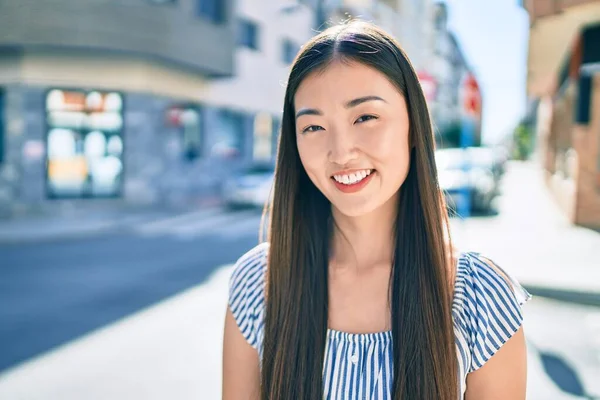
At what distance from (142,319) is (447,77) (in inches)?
2659

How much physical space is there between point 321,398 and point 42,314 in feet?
18.6

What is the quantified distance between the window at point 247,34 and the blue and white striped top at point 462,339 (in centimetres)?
2162

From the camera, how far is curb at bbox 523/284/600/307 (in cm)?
670

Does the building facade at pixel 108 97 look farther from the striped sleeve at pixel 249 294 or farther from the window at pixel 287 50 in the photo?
the striped sleeve at pixel 249 294

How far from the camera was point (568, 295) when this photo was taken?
6.85 m

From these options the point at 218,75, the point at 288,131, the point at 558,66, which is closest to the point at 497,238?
the point at 558,66

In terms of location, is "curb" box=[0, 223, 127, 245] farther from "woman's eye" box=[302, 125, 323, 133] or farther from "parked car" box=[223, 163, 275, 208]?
"woman's eye" box=[302, 125, 323, 133]

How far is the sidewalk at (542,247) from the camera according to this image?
23.4 feet

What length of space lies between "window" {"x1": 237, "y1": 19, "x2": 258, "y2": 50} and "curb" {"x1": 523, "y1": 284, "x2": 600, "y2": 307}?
17491mm

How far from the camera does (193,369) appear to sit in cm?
462

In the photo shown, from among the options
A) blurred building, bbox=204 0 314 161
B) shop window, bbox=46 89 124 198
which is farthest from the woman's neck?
blurred building, bbox=204 0 314 161

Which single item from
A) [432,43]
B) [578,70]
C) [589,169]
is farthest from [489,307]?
[432,43]

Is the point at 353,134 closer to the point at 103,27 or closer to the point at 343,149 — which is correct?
the point at 343,149

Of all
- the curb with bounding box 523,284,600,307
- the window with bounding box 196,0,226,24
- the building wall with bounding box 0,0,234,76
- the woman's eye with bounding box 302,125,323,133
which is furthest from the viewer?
the window with bounding box 196,0,226,24
